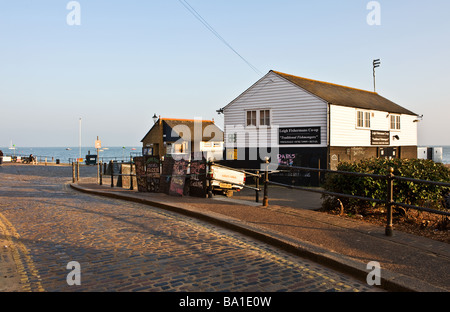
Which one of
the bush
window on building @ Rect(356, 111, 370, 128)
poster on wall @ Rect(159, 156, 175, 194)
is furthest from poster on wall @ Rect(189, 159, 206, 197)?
window on building @ Rect(356, 111, 370, 128)

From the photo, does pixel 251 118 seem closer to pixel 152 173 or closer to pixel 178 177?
pixel 152 173

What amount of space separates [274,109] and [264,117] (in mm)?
941

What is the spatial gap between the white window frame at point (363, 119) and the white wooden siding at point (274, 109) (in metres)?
3.76

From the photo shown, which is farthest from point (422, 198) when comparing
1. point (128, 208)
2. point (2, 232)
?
point (2, 232)

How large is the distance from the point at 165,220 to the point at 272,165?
15818 millimetres

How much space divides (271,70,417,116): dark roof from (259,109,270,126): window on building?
8.51 feet

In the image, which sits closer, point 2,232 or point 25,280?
point 25,280

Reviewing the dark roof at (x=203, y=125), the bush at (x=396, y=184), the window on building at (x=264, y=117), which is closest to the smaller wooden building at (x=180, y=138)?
the dark roof at (x=203, y=125)

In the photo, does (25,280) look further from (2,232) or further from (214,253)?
(2,232)

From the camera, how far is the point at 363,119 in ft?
82.4

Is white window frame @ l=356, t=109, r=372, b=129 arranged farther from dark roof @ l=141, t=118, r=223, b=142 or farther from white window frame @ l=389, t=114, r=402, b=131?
dark roof @ l=141, t=118, r=223, b=142

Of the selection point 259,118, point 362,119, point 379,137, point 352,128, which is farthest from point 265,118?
point 379,137

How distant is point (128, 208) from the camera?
1118 centimetres

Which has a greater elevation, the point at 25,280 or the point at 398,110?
the point at 398,110
